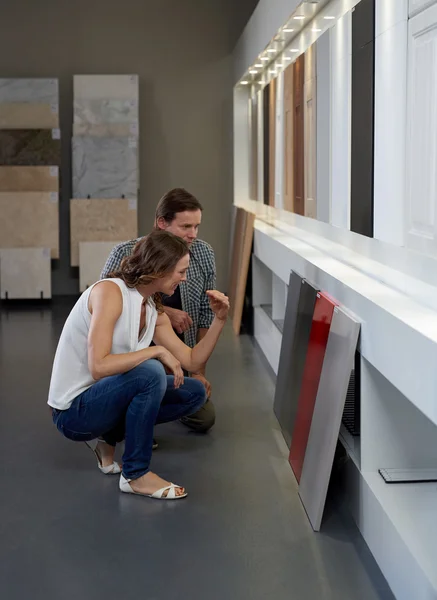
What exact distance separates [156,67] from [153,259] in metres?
7.54

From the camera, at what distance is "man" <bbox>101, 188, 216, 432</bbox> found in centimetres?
461

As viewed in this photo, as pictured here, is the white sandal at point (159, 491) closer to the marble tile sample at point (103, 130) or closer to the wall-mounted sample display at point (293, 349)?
the wall-mounted sample display at point (293, 349)

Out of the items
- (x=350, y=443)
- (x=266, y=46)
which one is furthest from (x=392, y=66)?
(x=266, y=46)

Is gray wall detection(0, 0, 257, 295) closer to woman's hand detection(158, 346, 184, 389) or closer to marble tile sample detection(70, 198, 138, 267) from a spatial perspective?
marble tile sample detection(70, 198, 138, 267)

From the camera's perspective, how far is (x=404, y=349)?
2770 mm

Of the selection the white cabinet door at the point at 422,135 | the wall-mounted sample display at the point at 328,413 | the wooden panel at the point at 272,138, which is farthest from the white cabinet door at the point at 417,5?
the wooden panel at the point at 272,138

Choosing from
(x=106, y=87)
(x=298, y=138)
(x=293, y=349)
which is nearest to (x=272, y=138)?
(x=298, y=138)

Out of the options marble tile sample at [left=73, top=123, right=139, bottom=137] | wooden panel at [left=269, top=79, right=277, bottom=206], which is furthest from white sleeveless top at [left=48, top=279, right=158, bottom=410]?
marble tile sample at [left=73, top=123, right=139, bottom=137]

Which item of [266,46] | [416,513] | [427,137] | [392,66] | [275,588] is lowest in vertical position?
[275,588]

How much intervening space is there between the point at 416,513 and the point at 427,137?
1.34 meters

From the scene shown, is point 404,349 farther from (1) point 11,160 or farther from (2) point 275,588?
(1) point 11,160

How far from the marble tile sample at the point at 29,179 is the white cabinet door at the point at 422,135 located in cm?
704

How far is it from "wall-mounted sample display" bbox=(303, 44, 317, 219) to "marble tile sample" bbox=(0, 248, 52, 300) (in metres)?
4.74

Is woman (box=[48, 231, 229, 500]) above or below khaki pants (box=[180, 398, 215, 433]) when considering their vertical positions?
above
